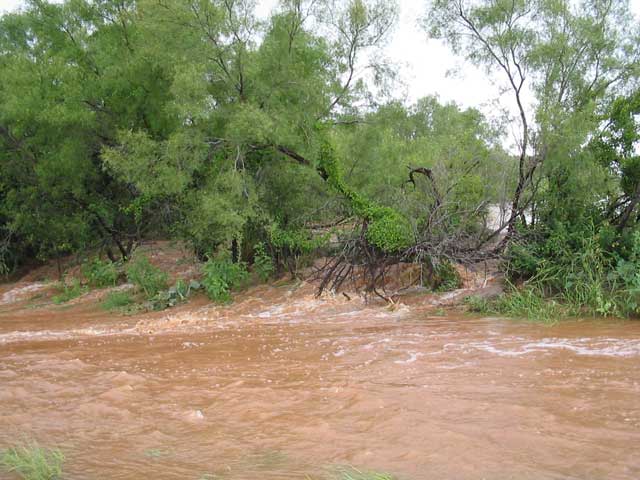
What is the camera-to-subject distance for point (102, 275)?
16500mm

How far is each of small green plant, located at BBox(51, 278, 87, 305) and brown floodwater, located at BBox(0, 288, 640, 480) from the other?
267 inches

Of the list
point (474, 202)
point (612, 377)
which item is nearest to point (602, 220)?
point (474, 202)

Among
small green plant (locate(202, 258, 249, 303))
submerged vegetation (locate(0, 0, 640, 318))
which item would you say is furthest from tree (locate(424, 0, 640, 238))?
small green plant (locate(202, 258, 249, 303))

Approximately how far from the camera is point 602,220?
1129 cm

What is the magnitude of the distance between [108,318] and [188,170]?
361cm

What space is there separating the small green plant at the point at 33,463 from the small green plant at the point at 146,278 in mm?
10650

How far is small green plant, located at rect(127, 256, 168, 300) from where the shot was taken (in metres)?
14.5

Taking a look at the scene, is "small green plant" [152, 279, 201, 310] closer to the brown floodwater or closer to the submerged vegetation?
the submerged vegetation

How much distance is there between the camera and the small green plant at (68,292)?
1577cm

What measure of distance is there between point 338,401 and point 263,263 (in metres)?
9.74

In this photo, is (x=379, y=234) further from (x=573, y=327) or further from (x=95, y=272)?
(x=95, y=272)

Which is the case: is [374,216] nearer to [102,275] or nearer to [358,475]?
[102,275]

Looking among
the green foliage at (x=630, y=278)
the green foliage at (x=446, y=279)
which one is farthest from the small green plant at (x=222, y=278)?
the green foliage at (x=630, y=278)

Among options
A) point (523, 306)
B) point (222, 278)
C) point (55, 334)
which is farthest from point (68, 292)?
point (523, 306)
